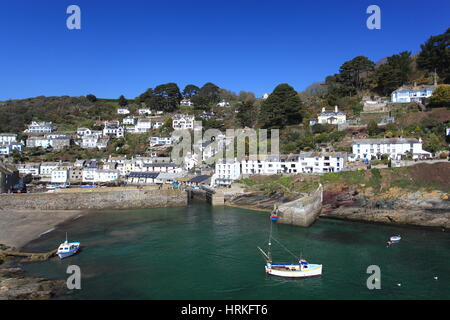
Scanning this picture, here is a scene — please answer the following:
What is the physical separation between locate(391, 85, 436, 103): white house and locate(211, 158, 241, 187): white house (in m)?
32.5

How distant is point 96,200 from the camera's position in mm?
40719

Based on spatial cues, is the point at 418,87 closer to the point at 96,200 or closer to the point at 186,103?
the point at 96,200

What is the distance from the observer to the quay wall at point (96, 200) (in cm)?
3853

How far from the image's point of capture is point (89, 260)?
866 inches

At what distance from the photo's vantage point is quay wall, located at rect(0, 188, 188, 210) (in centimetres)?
3853

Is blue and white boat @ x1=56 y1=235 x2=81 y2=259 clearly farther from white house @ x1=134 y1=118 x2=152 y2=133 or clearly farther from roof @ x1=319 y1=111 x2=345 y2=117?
white house @ x1=134 y1=118 x2=152 y2=133

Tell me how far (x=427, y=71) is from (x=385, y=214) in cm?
4632

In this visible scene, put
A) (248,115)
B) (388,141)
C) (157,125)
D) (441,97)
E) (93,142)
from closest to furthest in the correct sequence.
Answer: (388,141) → (441,97) → (248,115) → (93,142) → (157,125)

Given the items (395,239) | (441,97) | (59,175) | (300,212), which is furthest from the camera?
(59,175)

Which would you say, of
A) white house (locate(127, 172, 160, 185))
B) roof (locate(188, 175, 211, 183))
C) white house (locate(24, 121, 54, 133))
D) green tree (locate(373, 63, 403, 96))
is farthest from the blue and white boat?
white house (locate(24, 121, 54, 133))

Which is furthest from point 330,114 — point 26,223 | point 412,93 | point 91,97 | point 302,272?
point 91,97

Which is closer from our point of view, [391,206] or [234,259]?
[234,259]

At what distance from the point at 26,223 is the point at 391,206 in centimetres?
3716

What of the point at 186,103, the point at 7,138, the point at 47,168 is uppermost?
the point at 186,103
